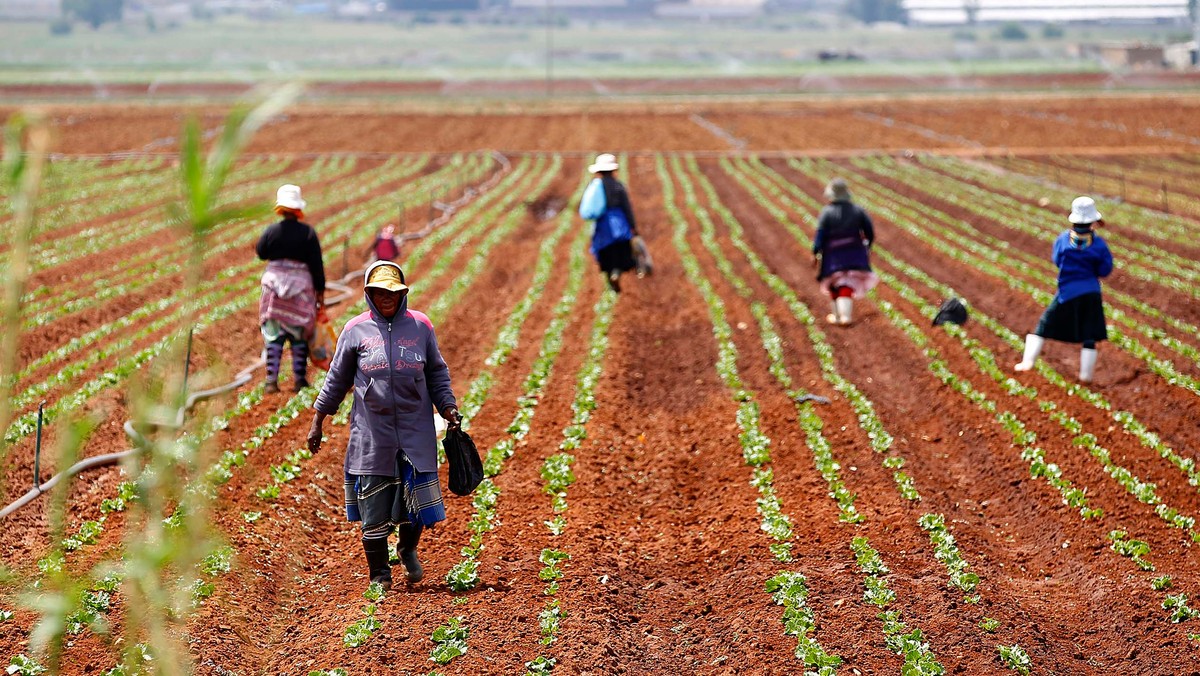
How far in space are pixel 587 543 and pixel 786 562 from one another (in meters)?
1.31

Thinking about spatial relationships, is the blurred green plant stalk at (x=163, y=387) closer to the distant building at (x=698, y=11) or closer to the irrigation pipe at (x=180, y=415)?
the irrigation pipe at (x=180, y=415)

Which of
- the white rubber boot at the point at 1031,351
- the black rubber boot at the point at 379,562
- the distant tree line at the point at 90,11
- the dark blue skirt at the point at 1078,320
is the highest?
the distant tree line at the point at 90,11

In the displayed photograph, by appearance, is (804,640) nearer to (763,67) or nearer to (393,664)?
(393,664)

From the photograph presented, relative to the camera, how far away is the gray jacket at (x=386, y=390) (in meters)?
6.55

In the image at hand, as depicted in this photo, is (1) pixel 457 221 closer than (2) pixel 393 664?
No

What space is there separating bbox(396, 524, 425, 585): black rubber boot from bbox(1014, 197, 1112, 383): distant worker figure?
7.03 m

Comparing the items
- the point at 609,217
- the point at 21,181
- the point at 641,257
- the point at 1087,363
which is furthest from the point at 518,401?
the point at 21,181

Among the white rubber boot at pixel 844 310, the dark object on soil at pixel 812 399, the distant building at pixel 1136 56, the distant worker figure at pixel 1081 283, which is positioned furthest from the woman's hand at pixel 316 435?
the distant building at pixel 1136 56

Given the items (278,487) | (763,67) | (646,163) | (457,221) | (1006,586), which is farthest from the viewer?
(763,67)

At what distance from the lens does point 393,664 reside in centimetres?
608

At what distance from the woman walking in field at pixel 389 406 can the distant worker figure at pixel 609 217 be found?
7825 millimetres

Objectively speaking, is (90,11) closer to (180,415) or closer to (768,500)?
(180,415)

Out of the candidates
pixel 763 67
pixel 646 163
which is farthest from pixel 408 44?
pixel 646 163

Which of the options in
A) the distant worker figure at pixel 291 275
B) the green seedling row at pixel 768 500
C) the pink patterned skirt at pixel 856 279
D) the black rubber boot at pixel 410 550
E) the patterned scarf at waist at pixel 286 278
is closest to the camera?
the green seedling row at pixel 768 500
